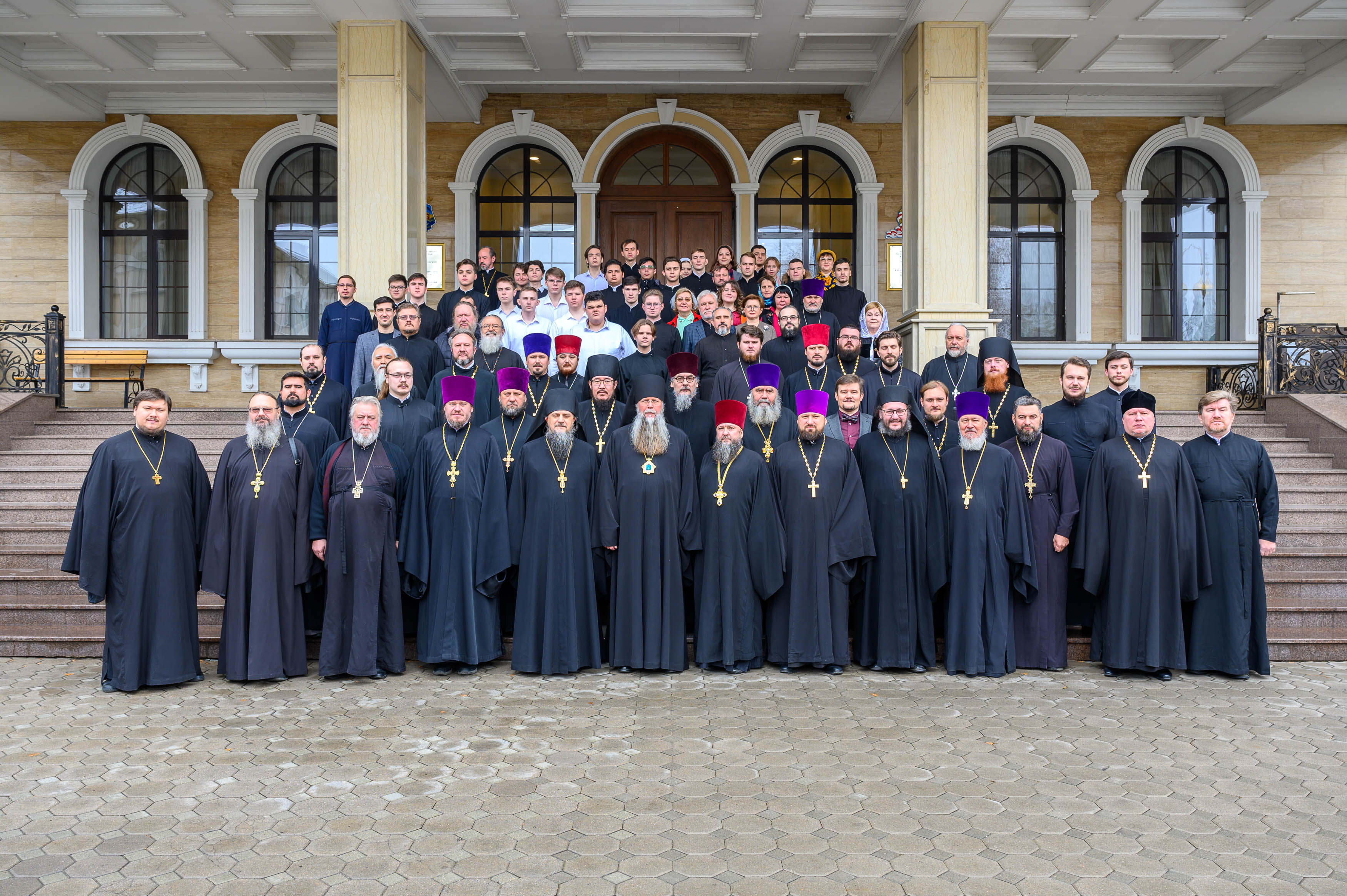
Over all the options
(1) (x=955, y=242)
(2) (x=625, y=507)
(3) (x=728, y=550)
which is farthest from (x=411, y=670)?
(1) (x=955, y=242)

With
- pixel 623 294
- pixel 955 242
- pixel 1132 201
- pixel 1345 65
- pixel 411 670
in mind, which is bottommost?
pixel 411 670

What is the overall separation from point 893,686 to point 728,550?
132 centimetres

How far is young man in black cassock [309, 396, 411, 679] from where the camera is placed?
5.92 m

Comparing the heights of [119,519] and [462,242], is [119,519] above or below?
below

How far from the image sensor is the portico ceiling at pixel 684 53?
9.70 m

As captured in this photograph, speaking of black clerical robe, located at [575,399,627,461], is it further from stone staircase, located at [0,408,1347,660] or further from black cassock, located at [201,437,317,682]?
stone staircase, located at [0,408,1347,660]

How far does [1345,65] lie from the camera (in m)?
10.7

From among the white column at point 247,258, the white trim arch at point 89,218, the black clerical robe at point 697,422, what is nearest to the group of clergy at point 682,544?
the black clerical robe at point 697,422

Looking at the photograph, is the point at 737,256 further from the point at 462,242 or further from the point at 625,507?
the point at 625,507

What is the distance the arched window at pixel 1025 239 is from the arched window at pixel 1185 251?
1182mm

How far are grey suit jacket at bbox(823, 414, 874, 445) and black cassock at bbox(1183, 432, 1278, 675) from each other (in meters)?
→ 2.07

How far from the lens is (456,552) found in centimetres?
620

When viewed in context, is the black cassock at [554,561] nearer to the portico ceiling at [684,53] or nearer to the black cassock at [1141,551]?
the black cassock at [1141,551]

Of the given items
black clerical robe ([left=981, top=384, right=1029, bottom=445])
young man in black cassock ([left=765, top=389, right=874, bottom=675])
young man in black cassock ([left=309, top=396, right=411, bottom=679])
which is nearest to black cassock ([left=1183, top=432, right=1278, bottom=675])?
black clerical robe ([left=981, top=384, right=1029, bottom=445])
